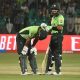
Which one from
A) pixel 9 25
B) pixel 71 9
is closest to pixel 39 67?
pixel 9 25

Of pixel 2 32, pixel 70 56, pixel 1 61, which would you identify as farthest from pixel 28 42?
pixel 2 32

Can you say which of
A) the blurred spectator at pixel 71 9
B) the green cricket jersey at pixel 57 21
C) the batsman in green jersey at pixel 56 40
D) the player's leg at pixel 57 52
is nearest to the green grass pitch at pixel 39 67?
the player's leg at pixel 57 52

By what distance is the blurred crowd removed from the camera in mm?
31453

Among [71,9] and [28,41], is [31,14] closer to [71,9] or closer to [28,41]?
[71,9]

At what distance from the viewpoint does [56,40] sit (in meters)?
17.5

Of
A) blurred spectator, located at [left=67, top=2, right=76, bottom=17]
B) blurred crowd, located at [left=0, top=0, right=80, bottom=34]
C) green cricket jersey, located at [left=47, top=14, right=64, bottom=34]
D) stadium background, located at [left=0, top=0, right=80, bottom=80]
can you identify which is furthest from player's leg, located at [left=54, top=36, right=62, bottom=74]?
blurred spectator, located at [left=67, top=2, right=76, bottom=17]

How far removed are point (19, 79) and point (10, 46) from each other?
531 inches

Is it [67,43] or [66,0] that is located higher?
[66,0]

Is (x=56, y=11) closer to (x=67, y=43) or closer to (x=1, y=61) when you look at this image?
(x=1, y=61)

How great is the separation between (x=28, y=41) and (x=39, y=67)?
383cm

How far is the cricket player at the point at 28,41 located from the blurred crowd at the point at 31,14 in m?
13.7

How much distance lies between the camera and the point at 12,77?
1625cm

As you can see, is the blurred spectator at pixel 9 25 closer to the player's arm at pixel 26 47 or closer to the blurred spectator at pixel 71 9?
the blurred spectator at pixel 71 9

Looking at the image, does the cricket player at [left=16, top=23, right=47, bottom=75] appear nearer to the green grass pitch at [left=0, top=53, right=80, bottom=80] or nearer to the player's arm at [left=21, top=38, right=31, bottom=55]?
the player's arm at [left=21, top=38, right=31, bottom=55]
